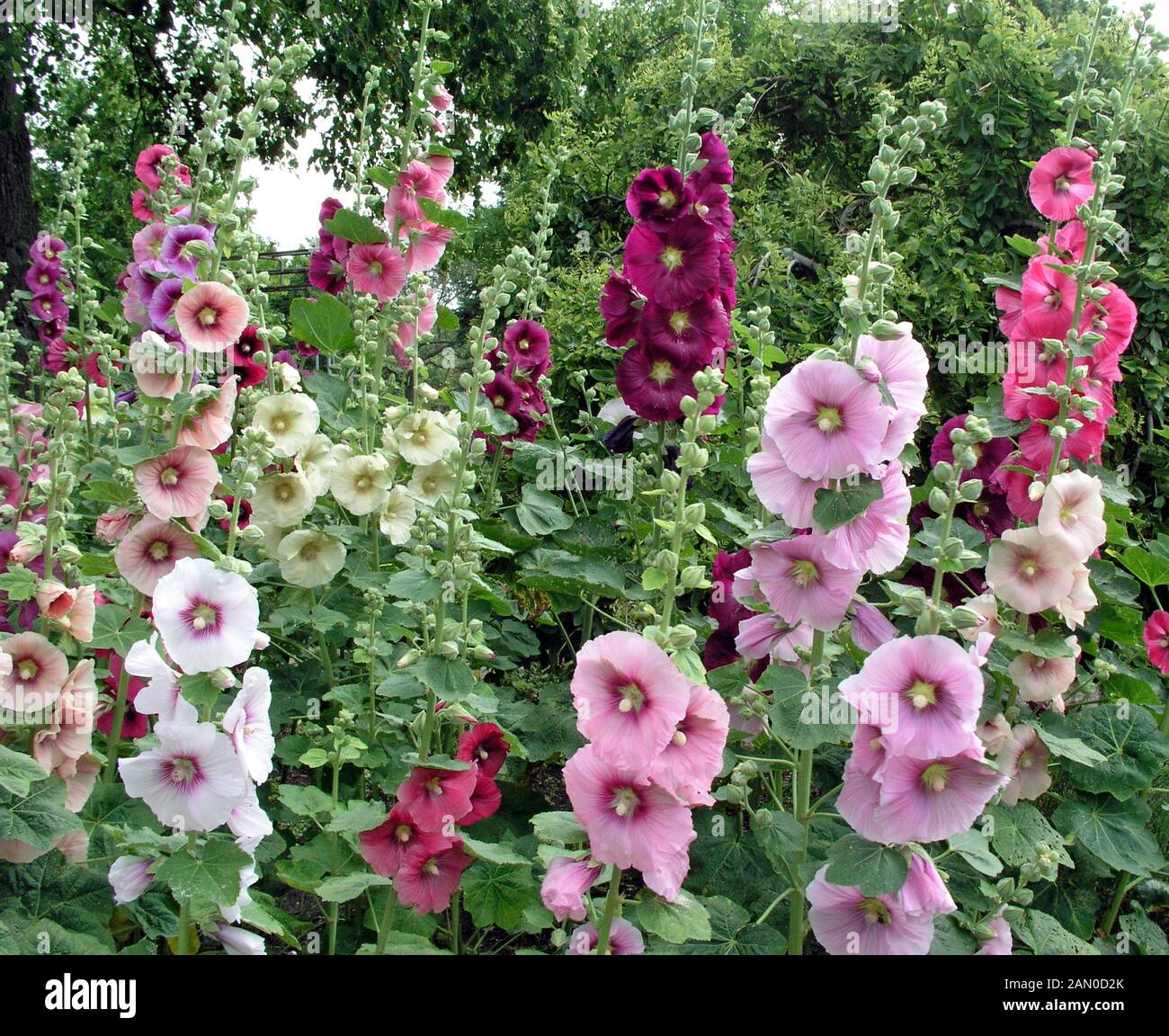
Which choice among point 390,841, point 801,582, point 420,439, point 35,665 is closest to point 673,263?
point 420,439

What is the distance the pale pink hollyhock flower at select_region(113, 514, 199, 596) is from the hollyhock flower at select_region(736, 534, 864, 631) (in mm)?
1160

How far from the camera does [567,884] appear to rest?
1501 mm

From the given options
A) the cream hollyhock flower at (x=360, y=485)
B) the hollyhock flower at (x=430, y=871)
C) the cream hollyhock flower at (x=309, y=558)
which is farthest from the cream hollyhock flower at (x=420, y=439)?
the hollyhock flower at (x=430, y=871)

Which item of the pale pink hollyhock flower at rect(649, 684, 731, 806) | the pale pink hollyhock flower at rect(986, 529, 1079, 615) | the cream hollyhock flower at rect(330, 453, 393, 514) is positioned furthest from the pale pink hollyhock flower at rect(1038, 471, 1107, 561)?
the cream hollyhock flower at rect(330, 453, 393, 514)

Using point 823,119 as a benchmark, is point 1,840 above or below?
below

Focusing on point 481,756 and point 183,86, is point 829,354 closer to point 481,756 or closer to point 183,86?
point 481,756

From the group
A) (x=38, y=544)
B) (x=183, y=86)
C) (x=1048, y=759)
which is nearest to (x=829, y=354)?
(x=1048, y=759)

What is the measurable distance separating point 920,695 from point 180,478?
1.47 meters

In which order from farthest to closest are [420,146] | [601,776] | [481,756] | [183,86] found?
[183,86]
[420,146]
[481,756]
[601,776]

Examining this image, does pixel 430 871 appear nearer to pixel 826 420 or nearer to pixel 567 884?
pixel 567 884

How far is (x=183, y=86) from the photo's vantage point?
3.23 meters

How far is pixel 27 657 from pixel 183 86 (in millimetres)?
2102

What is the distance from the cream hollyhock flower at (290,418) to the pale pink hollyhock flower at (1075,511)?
5.33 ft
